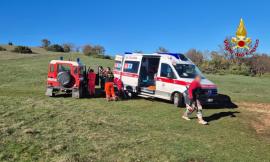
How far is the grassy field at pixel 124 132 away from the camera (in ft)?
24.3

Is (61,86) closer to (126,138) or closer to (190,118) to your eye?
(190,118)

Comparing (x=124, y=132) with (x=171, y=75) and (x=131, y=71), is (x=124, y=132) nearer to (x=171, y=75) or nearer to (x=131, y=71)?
(x=171, y=75)

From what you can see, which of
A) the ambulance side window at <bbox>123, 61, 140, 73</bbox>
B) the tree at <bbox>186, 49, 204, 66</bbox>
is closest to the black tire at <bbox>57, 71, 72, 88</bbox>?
the ambulance side window at <bbox>123, 61, 140, 73</bbox>


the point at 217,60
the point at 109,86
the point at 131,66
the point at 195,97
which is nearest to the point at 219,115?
the point at 195,97

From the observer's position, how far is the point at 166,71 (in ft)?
51.0

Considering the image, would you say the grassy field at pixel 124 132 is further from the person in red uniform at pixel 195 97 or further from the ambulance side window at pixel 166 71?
the ambulance side window at pixel 166 71

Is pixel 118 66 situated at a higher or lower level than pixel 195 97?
higher

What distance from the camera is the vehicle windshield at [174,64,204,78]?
15.1 m

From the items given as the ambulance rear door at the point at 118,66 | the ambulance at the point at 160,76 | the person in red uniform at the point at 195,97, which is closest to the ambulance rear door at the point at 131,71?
the ambulance at the point at 160,76

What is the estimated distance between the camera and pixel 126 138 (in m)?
8.78

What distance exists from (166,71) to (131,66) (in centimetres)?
257

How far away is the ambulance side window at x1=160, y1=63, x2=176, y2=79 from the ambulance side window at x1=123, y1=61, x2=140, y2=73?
1.78 m

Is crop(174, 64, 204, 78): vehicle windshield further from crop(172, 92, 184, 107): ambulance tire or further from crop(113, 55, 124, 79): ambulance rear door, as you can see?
crop(113, 55, 124, 79): ambulance rear door

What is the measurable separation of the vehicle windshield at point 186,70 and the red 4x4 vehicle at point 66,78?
5.11 m
